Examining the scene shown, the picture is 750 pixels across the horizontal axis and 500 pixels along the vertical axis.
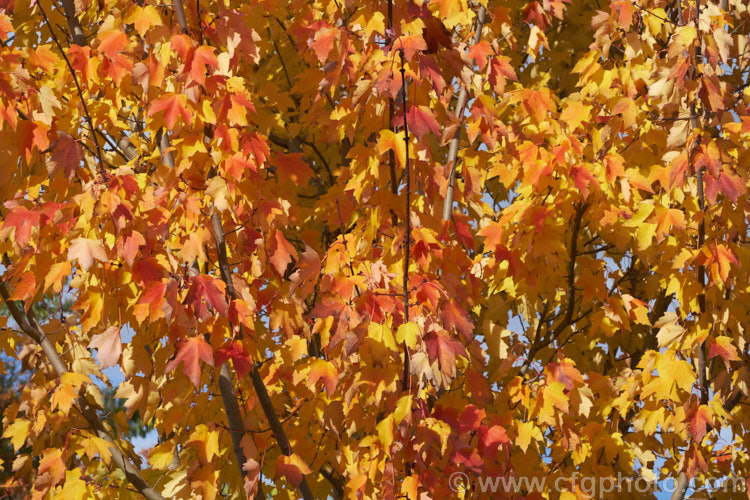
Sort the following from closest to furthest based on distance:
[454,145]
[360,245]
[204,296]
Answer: [204,296], [360,245], [454,145]

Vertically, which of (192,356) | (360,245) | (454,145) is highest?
(454,145)

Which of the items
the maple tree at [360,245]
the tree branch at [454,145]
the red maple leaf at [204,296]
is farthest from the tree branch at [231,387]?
the tree branch at [454,145]

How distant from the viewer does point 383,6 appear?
10.9 feet

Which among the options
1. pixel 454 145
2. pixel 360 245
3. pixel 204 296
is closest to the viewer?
pixel 204 296

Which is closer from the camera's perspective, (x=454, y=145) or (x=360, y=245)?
(x=360, y=245)

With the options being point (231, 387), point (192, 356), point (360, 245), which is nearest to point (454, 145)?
point (360, 245)

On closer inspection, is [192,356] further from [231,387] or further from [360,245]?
[360,245]

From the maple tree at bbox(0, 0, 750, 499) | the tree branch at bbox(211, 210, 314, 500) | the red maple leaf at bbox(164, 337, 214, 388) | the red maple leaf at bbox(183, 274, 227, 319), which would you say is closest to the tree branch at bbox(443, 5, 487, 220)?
the maple tree at bbox(0, 0, 750, 499)

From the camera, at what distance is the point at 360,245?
136 inches

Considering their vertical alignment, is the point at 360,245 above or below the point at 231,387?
above

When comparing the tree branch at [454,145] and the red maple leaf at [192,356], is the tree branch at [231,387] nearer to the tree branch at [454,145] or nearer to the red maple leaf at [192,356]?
the red maple leaf at [192,356]

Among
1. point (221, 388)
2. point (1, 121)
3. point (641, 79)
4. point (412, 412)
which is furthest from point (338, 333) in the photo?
point (641, 79)

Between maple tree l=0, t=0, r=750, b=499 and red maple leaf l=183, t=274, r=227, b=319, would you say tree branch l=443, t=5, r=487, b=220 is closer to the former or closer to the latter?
maple tree l=0, t=0, r=750, b=499

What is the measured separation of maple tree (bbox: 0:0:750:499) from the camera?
3.10m
